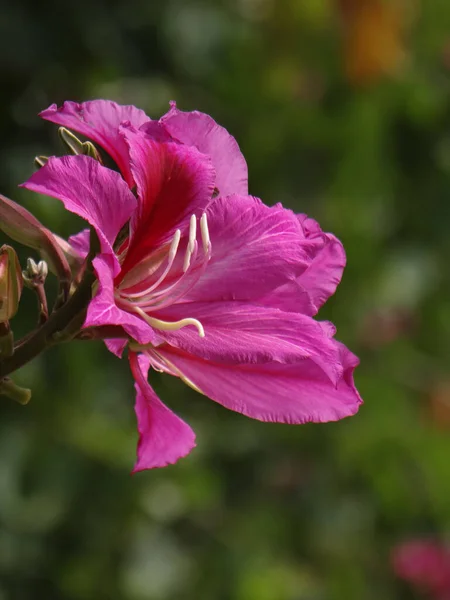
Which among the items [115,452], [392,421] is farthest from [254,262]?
[392,421]

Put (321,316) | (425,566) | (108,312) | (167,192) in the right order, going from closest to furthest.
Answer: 1. (108,312)
2. (167,192)
3. (321,316)
4. (425,566)

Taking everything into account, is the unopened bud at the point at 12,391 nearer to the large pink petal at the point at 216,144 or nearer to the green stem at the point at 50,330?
the green stem at the point at 50,330

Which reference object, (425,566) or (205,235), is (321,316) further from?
(205,235)

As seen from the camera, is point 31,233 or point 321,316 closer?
point 31,233

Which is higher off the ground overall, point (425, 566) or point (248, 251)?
point (248, 251)

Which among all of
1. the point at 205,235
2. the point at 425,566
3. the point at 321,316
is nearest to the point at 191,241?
the point at 205,235

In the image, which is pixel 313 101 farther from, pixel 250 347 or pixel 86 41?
pixel 250 347
